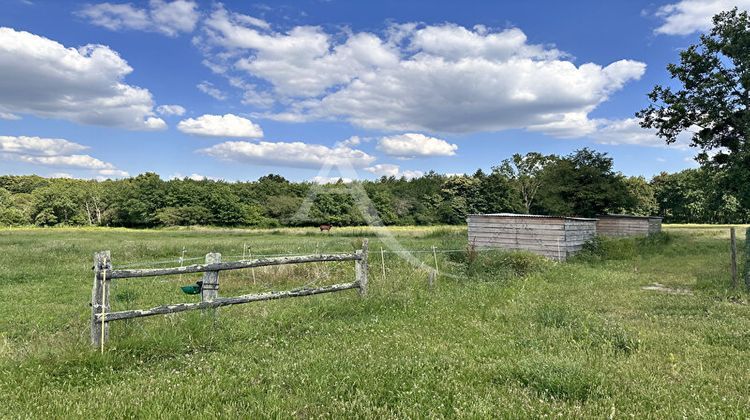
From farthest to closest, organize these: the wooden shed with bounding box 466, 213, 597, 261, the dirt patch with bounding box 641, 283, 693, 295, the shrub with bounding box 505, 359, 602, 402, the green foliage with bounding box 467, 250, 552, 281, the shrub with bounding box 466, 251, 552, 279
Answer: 1. the wooden shed with bounding box 466, 213, 597, 261
2. the shrub with bounding box 466, 251, 552, 279
3. the green foliage with bounding box 467, 250, 552, 281
4. the dirt patch with bounding box 641, 283, 693, 295
5. the shrub with bounding box 505, 359, 602, 402

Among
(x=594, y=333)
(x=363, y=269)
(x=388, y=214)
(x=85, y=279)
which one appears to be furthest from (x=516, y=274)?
(x=388, y=214)

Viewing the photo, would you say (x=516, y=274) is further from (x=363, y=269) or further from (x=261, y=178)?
(x=261, y=178)

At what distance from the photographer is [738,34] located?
2325 cm

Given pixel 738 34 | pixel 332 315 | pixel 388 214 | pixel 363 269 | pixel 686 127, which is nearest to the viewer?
pixel 332 315

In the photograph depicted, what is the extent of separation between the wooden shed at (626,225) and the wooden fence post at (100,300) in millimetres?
36369

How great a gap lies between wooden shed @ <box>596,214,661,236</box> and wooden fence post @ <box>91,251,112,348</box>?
3637 cm

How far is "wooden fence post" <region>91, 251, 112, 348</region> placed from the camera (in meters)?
6.18

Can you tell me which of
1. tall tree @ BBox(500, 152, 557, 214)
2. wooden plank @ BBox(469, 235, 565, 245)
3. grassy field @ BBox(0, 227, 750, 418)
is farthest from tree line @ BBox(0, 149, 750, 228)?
grassy field @ BBox(0, 227, 750, 418)

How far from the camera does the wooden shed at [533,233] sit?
2248 centimetres

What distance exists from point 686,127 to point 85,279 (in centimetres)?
3152

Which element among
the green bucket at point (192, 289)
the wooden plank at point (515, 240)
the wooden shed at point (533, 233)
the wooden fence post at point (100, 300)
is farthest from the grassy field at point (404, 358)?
the wooden plank at point (515, 240)

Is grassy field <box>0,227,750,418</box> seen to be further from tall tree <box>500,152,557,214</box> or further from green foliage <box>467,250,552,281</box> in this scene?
tall tree <box>500,152,557,214</box>

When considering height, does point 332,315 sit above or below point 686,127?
below

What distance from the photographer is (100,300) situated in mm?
6320
